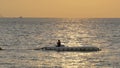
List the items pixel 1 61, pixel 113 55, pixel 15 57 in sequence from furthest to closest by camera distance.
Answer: pixel 113 55 < pixel 15 57 < pixel 1 61

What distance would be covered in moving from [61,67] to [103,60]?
25.9 feet

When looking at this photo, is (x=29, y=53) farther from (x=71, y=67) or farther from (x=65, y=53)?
(x=71, y=67)

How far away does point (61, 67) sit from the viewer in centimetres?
4481

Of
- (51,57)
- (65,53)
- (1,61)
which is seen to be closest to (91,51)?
(65,53)

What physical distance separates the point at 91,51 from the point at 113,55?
16.2 feet

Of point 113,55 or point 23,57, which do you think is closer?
point 23,57

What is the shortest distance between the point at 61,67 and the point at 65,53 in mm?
13414

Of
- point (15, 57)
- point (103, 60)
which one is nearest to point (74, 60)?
point (103, 60)

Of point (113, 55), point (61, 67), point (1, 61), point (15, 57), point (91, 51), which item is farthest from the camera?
point (91, 51)

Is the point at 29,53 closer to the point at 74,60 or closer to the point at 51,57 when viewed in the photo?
the point at 51,57

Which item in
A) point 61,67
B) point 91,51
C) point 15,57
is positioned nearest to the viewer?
point 61,67

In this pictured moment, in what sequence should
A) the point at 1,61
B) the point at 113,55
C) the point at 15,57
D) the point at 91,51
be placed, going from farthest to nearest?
the point at 91,51, the point at 113,55, the point at 15,57, the point at 1,61

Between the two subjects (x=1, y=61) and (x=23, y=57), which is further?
(x=23, y=57)

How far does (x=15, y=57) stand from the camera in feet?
173
